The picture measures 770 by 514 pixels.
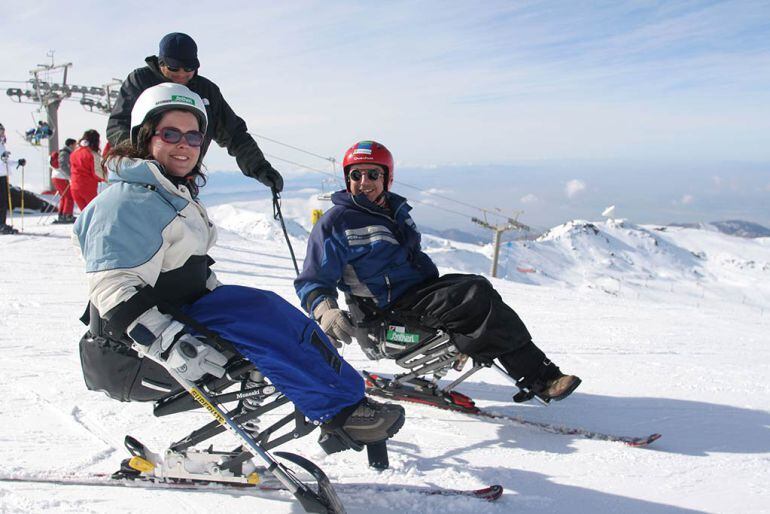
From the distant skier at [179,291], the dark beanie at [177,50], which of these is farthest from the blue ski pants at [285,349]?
the dark beanie at [177,50]

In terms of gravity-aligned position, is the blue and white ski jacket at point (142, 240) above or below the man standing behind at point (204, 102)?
below

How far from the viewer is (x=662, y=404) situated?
13.6ft

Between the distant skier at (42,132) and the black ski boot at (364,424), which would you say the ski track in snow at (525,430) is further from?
the distant skier at (42,132)

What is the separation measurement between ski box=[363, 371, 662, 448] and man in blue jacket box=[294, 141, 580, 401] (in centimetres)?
19

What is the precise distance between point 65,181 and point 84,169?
327 cm

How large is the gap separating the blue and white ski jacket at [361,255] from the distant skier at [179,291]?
116cm

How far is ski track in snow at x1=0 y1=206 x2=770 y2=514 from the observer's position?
267 centimetres

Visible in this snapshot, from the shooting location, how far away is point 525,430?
3.62 m

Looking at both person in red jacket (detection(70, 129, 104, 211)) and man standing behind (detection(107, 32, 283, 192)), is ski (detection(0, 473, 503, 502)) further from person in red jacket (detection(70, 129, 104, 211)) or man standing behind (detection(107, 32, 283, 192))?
person in red jacket (detection(70, 129, 104, 211))

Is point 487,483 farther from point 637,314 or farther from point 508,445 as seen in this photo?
point 637,314

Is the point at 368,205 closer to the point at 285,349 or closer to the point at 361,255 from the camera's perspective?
the point at 361,255

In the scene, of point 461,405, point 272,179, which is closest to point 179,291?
point 461,405

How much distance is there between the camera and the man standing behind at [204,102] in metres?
4.36

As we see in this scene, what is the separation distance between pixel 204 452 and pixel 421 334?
155 cm
